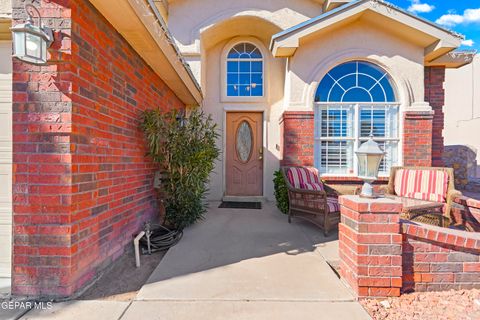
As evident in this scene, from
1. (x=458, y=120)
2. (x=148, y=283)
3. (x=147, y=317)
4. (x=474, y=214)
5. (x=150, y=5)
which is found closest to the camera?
(x=147, y=317)

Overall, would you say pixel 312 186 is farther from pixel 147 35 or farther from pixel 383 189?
pixel 147 35

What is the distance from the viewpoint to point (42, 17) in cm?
200

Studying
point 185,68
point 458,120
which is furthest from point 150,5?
point 458,120

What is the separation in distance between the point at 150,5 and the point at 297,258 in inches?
131

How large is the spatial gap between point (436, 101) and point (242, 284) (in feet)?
21.0

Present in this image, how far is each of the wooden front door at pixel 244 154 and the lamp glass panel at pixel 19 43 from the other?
16.1ft

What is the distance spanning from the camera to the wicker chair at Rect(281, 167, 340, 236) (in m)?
3.77

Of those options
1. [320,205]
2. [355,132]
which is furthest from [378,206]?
Answer: [355,132]

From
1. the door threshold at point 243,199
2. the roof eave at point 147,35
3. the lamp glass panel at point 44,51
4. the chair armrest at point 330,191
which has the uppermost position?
the roof eave at point 147,35

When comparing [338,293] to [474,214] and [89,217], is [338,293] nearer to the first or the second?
[89,217]

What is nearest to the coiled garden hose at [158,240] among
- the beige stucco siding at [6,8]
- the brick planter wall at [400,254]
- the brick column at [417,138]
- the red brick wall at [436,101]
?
the brick planter wall at [400,254]

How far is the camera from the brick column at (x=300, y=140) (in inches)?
209

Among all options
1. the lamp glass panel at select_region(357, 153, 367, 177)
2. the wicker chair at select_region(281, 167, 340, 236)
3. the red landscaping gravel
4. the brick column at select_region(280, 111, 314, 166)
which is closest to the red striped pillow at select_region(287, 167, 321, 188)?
the wicker chair at select_region(281, 167, 340, 236)

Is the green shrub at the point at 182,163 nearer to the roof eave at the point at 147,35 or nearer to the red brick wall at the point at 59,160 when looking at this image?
the roof eave at the point at 147,35
